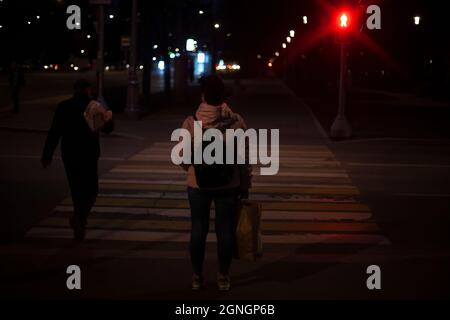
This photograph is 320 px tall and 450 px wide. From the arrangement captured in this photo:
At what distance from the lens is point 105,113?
9.33m

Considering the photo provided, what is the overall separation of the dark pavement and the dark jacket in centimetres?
100

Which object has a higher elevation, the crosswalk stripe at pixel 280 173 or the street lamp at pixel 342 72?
the street lamp at pixel 342 72

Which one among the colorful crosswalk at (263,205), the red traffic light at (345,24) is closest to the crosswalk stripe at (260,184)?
the colorful crosswalk at (263,205)

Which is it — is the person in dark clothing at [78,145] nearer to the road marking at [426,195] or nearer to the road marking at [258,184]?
the road marking at [258,184]

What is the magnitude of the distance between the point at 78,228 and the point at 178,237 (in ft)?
3.78

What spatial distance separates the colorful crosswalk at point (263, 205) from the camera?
10000mm

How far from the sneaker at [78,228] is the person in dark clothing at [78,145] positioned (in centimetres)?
11

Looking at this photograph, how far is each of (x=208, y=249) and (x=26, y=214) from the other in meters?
3.11

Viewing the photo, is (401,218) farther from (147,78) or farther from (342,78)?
(147,78)

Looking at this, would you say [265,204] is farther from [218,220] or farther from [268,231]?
[218,220]

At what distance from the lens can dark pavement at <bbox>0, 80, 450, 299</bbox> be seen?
7656 millimetres
